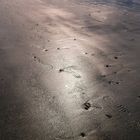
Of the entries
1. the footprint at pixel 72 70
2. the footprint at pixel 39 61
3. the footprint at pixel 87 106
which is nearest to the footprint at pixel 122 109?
the footprint at pixel 87 106

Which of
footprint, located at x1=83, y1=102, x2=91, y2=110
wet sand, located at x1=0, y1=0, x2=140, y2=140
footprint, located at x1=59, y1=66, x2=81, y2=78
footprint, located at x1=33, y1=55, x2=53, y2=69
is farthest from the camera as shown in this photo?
footprint, located at x1=33, y1=55, x2=53, y2=69

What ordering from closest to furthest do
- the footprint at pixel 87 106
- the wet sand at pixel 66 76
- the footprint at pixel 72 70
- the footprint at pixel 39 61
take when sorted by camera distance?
the wet sand at pixel 66 76
the footprint at pixel 87 106
the footprint at pixel 72 70
the footprint at pixel 39 61

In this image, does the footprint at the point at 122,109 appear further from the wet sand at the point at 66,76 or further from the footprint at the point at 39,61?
the footprint at the point at 39,61

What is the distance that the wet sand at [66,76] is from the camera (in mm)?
3916

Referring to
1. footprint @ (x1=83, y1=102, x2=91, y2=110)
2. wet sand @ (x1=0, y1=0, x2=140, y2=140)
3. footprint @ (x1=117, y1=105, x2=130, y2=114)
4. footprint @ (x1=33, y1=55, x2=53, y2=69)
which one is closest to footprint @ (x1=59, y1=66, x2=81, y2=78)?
wet sand @ (x1=0, y1=0, x2=140, y2=140)

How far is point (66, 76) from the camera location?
201 inches

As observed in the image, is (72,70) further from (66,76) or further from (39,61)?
(39,61)

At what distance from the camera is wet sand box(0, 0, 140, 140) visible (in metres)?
3.92

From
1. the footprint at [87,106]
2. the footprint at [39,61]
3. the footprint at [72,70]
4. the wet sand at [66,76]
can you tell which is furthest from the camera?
the footprint at [39,61]

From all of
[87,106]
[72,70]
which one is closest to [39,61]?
[72,70]

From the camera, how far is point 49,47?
6301 millimetres

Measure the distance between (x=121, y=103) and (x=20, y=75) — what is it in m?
1.74

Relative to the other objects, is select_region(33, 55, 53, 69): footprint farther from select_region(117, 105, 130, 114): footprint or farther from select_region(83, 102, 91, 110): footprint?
select_region(117, 105, 130, 114): footprint

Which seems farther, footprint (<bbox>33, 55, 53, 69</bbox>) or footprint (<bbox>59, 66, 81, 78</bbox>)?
footprint (<bbox>33, 55, 53, 69</bbox>)
